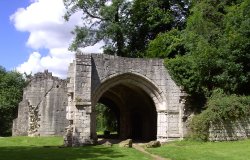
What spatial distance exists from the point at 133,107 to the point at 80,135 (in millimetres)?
7653

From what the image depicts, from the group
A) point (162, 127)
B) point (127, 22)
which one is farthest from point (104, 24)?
point (162, 127)

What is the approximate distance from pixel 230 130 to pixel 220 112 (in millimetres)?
1164

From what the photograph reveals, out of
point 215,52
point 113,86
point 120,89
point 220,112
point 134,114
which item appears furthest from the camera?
point 134,114

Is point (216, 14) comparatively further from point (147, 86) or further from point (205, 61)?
point (147, 86)

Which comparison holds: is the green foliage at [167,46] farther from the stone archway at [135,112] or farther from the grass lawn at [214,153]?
the grass lawn at [214,153]

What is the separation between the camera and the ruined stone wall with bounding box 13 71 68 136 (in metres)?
25.3

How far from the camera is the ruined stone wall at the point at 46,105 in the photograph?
83.0ft

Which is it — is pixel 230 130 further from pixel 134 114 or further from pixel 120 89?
pixel 134 114

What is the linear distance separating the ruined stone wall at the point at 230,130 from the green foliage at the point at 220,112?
192 millimetres

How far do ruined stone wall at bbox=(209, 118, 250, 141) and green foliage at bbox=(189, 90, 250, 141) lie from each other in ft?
0.63

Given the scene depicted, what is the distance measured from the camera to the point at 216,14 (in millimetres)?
20516

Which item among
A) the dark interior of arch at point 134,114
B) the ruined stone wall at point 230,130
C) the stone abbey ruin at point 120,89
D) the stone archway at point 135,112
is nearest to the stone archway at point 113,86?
the stone abbey ruin at point 120,89

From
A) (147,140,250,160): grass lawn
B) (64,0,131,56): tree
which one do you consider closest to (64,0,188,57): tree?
(64,0,131,56): tree

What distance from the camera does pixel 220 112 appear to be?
676 inches
